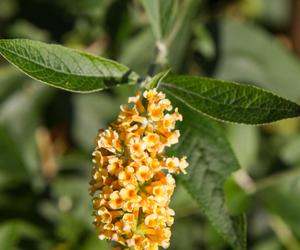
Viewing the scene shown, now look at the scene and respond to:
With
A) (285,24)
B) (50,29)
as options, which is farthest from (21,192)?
(285,24)

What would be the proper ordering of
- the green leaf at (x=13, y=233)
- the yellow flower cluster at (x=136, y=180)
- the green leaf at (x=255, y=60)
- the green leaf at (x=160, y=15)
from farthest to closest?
the green leaf at (x=255, y=60) → the green leaf at (x=13, y=233) → the green leaf at (x=160, y=15) → the yellow flower cluster at (x=136, y=180)

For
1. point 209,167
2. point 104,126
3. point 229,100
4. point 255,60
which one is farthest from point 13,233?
point 255,60

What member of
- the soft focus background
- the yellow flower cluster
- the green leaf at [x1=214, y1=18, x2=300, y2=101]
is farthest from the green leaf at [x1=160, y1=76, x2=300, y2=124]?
the green leaf at [x1=214, y1=18, x2=300, y2=101]

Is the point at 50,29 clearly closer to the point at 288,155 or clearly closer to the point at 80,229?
the point at 80,229

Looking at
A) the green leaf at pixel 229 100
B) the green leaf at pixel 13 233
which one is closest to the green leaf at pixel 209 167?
the green leaf at pixel 229 100

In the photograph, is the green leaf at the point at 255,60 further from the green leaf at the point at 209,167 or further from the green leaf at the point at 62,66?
the green leaf at the point at 62,66

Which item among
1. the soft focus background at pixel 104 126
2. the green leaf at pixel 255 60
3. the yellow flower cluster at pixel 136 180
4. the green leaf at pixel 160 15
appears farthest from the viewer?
the green leaf at pixel 255 60
